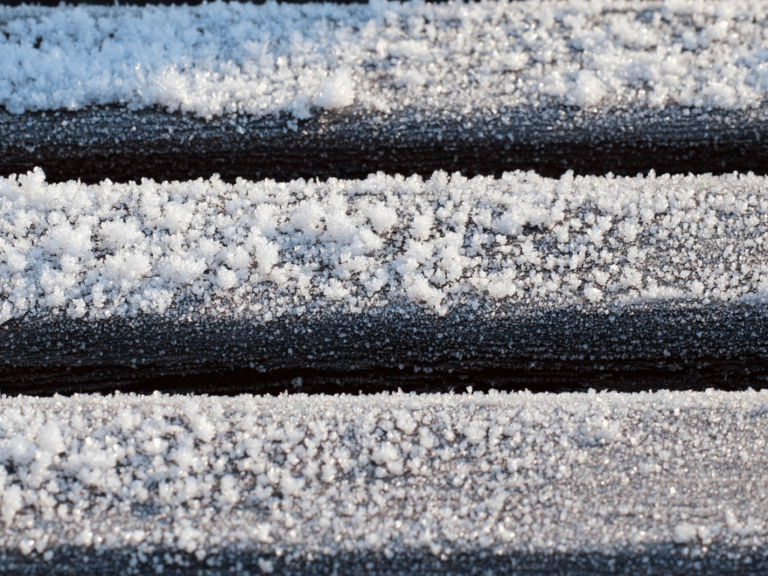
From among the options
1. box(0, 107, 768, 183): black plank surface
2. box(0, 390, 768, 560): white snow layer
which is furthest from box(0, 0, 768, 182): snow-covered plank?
box(0, 390, 768, 560): white snow layer

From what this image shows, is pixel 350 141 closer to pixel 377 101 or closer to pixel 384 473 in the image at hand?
pixel 377 101

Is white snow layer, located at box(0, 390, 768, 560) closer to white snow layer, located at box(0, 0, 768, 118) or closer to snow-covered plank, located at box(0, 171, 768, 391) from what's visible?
snow-covered plank, located at box(0, 171, 768, 391)

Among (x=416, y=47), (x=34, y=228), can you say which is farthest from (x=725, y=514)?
(x=34, y=228)

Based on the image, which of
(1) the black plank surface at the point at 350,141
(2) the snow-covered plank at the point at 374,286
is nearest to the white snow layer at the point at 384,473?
(2) the snow-covered plank at the point at 374,286

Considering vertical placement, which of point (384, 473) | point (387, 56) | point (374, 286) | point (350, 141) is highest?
point (387, 56)

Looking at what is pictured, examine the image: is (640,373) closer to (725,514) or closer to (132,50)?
(725,514)

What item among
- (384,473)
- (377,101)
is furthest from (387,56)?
(384,473)

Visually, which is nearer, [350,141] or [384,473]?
[384,473]
